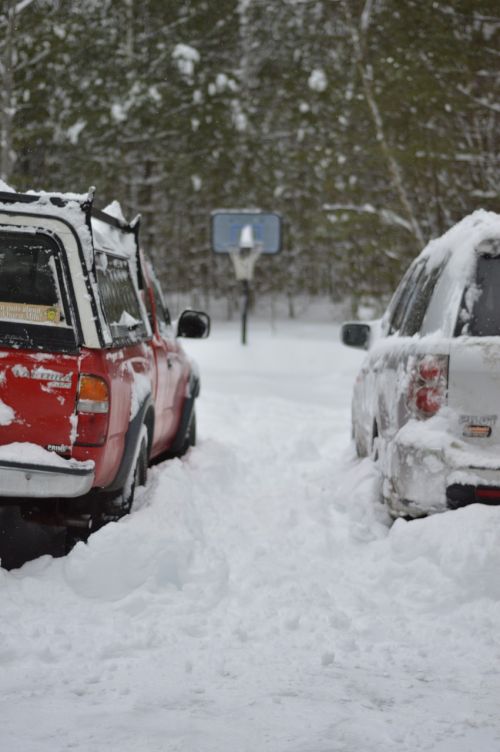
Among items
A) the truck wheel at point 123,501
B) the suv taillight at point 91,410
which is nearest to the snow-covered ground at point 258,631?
the truck wheel at point 123,501

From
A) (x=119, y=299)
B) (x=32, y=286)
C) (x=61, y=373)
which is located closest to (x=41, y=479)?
(x=61, y=373)

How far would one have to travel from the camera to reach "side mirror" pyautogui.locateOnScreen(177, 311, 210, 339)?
812 cm

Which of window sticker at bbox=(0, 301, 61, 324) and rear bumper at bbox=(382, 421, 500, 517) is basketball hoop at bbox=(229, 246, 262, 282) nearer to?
rear bumper at bbox=(382, 421, 500, 517)

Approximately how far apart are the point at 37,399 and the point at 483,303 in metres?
2.48

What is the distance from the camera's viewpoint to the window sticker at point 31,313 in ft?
15.7

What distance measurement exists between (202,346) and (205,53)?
1828cm

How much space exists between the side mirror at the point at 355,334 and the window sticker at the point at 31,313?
352 centimetres

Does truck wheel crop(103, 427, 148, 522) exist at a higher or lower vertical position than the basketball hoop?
lower

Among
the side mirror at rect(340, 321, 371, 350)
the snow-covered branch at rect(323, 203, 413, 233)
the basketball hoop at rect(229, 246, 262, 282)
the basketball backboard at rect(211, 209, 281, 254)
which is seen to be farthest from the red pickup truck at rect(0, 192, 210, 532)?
the basketball backboard at rect(211, 209, 281, 254)

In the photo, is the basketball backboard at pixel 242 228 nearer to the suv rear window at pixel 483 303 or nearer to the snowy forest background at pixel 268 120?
the snowy forest background at pixel 268 120

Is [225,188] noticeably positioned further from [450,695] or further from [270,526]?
[450,695]

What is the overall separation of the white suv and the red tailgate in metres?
1.91

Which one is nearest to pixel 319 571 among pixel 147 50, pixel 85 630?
pixel 85 630

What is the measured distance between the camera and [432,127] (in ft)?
67.6
